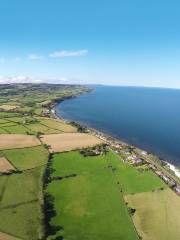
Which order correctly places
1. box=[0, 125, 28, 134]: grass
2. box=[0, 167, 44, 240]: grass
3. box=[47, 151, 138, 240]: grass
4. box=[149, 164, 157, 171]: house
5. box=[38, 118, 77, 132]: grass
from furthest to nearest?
box=[38, 118, 77, 132]: grass < box=[0, 125, 28, 134]: grass < box=[149, 164, 157, 171]: house < box=[47, 151, 138, 240]: grass < box=[0, 167, 44, 240]: grass

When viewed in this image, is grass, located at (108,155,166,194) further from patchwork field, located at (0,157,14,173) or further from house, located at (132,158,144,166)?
patchwork field, located at (0,157,14,173)

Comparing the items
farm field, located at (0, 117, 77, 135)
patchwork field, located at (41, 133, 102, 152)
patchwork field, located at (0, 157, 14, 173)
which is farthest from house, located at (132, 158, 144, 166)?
farm field, located at (0, 117, 77, 135)

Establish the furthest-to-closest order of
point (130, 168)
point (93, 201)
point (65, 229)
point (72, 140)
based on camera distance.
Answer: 1. point (72, 140)
2. point (130, 168)
3. point (93, 201)
4. point (65, 229)

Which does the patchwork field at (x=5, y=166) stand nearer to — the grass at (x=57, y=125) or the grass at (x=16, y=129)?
the grass at (x=16, y=129)

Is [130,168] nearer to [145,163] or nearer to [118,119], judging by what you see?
[145,163]

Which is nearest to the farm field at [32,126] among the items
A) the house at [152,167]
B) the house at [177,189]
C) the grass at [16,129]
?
the grass at [16,129]

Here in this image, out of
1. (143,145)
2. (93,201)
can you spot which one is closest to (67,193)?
(93,201)
